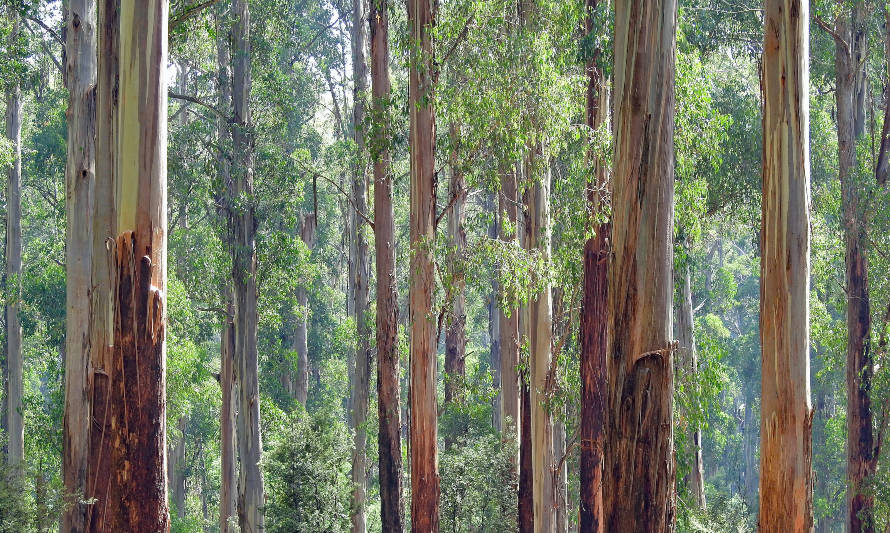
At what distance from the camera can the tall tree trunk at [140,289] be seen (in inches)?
251

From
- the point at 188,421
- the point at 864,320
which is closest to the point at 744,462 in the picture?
the point at 188,421

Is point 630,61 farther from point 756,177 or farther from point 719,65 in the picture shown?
point 719,65

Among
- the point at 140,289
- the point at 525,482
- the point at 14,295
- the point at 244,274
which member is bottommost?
the point at 525,482

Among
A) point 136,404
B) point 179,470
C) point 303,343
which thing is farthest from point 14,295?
point 136,404

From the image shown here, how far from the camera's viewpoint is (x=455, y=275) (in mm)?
12320

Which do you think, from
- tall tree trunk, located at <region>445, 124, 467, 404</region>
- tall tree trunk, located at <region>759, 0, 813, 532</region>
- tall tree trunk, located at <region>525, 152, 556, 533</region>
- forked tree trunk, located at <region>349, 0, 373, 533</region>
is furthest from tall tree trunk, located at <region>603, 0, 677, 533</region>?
forked tree trunk, located at <region>349, 0, 373, 533</region>

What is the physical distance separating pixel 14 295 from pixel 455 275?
11.9 m

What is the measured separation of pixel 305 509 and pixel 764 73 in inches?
316

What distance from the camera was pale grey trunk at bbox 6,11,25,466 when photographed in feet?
65.9

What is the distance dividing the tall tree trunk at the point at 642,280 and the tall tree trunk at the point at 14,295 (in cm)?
1623

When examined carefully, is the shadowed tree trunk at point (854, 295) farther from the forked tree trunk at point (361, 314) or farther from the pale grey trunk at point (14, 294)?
the pale grey trunk at point (14, 294)

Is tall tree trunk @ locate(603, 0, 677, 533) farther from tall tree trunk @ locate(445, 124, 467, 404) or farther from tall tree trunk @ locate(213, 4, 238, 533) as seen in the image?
tall tree trunk @ locate(213, 4, 238, 533)

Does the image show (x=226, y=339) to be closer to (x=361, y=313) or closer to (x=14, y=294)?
(x=361, y=313)

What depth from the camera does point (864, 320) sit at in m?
16.6
